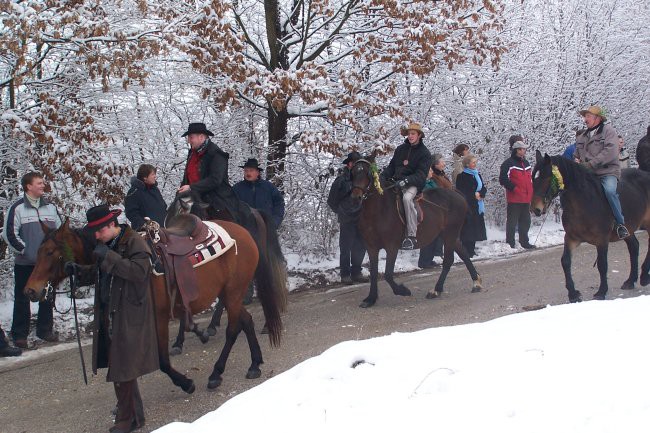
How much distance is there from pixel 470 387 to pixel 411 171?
21.8 feet

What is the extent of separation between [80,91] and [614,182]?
25.8ft

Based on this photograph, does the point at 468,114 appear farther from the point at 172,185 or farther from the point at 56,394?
the point at 56,394

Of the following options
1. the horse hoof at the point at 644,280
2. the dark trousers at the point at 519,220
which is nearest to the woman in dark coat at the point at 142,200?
the horse hoof at the point at 644,280

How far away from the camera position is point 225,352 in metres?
6.52

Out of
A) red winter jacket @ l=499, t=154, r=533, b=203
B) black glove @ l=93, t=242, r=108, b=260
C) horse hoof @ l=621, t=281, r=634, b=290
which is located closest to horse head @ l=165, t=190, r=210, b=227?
black glove @ l=93, t=242, r=108, b=260

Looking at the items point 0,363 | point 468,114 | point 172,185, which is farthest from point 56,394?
point 468,114

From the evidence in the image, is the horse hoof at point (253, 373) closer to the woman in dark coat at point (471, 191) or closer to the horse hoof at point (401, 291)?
the horse hoof at point (401, 291)

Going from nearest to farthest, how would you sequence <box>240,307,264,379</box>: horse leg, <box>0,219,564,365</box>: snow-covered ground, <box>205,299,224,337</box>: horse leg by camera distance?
1. <box>240,307,264,379</box>: horse leg
2. <box>205,299,224,337</box>: horse leg
3. <box>0,219,564,365</box>: snow-covered ground

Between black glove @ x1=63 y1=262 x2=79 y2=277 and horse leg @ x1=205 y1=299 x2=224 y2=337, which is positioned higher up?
black glove @ x1=63 y1=262 x2=79 y2=277

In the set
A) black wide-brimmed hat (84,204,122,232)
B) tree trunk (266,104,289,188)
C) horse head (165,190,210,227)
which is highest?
tree trunk (266,104,289,188)

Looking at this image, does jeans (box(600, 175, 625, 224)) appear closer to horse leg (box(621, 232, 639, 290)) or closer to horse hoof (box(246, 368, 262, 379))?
horse leg (box(621, 232, 639, 290))

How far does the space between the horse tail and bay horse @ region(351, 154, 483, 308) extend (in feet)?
6.37

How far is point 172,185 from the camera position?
11836 millimetres

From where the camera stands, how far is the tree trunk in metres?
12.4
